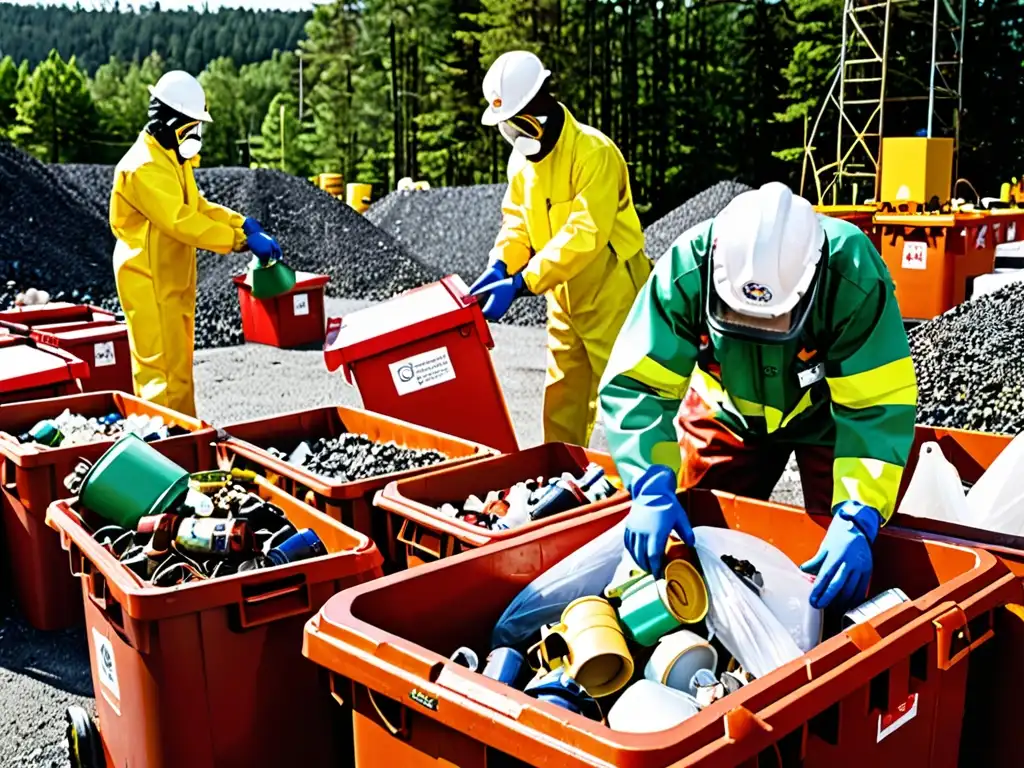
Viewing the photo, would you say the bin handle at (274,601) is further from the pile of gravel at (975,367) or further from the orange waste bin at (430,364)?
the pile of gravel at (975,367)

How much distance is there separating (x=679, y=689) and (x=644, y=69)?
3242cm

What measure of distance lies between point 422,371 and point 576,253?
803 millimetres

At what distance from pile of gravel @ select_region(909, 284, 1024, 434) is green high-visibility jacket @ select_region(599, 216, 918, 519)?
2.91m

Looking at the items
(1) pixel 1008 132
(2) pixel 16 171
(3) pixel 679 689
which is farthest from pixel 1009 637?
(1) pixel 1008 132

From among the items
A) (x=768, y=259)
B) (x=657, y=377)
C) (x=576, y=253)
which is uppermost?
(x=768, y=259)

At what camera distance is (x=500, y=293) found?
14.9 ft

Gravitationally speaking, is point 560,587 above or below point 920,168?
below

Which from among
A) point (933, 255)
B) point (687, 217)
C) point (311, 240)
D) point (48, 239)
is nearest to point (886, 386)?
point (933, 255)

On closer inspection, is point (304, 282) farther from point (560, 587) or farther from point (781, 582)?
point (781, 582)

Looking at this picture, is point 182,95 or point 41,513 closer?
point 41,513

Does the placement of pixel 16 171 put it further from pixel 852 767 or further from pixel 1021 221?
pixel 852 767

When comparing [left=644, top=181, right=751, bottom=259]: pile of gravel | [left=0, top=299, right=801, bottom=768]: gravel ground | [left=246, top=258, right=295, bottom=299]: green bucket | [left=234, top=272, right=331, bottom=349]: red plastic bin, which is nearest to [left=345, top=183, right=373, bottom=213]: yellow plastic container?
[left=644, top=181, right=751, bottom=259]: pile of gravel

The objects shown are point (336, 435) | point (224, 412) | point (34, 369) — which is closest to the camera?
point (336, 435)

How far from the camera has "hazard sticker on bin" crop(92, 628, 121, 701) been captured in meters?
2.68
